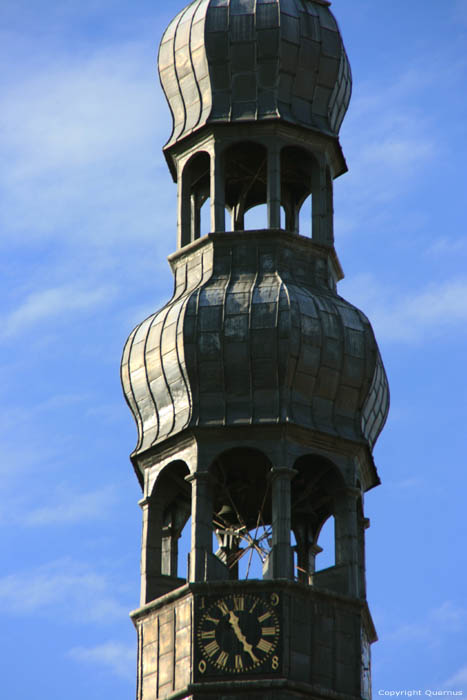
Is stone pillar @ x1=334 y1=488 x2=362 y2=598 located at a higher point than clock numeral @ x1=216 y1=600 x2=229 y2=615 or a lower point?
higher

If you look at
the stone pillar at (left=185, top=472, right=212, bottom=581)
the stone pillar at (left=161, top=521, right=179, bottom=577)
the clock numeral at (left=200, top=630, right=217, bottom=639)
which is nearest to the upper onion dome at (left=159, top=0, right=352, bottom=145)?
the stone pillar at (left=185, top=472, right=212, bottom=581)

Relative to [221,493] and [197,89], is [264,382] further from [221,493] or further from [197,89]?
[197,89]

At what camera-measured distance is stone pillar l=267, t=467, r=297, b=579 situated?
55.3 m

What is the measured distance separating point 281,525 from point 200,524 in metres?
1.47

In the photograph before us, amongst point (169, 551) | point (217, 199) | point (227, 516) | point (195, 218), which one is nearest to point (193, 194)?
point (195, 218)

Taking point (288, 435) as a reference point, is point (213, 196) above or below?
above

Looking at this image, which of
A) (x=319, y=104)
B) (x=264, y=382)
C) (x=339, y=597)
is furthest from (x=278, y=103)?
(x=339, y=597)

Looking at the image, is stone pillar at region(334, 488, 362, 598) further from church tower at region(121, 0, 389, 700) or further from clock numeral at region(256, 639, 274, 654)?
clock numeral at region(256, 639, 274, 654)

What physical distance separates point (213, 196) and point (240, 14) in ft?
12.7

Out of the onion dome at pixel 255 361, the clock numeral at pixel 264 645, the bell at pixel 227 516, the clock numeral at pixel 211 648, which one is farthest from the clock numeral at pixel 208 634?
the bell at pixel 227 516

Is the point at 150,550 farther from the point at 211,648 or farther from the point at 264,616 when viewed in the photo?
the point at 264,616

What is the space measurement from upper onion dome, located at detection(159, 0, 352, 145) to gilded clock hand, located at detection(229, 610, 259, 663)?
33.5ft

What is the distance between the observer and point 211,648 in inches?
2151

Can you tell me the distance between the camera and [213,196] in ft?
194
